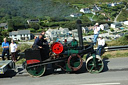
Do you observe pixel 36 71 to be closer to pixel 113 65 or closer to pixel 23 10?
pixel 113 65

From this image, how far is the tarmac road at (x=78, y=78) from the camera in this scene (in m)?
5.49

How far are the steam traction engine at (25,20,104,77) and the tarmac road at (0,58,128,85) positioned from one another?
0.27 meters

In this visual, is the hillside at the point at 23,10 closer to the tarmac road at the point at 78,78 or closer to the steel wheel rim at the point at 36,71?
the tarmac road at the point at 78,78

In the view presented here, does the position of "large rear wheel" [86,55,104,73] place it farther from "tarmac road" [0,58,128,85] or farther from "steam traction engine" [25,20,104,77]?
"tarmac road" [0,58,128,85]

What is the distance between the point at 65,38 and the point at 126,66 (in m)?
2.82

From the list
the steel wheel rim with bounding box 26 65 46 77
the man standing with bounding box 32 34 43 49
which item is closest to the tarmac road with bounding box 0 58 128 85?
the steel wheel rim with bounding box 26 65 46 77

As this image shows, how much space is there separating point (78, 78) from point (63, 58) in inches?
35.9

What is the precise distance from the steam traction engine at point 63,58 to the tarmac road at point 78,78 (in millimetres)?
272

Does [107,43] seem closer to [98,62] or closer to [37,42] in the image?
[98,62]

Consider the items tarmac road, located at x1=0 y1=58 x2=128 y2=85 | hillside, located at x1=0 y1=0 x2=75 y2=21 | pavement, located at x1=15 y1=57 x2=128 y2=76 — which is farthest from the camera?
hillside, located at x1=0 y1=0 x2=75 y2=21

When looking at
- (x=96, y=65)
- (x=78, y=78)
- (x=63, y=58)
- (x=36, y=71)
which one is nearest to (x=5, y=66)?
(x=36, y=71)

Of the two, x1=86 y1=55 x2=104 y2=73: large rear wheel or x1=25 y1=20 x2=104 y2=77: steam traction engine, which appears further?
x1=86 y1=55 x2=104 y2=73: large rear wheel

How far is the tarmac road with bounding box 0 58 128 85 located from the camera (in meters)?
5.49

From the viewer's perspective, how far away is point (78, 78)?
587cm
